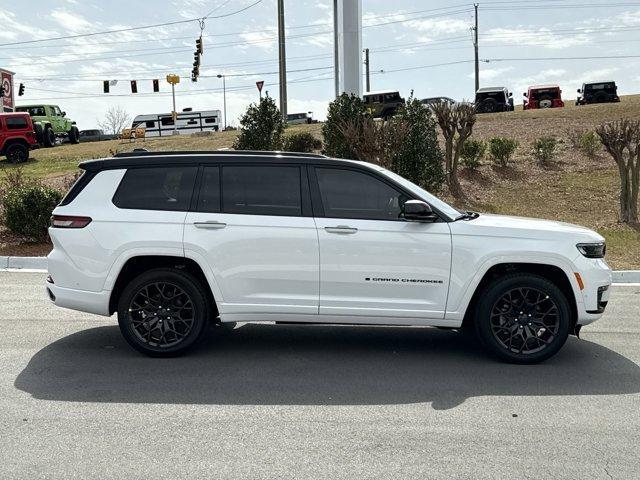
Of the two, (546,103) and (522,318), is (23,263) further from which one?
(546,103)

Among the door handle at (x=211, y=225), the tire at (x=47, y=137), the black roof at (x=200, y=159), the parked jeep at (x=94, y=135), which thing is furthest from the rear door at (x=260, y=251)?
the parked jeep at (x=94, y=135)

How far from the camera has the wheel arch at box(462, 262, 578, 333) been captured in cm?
579

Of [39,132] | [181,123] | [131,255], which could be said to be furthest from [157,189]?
[181,123]

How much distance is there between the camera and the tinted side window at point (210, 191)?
5898 millimetres

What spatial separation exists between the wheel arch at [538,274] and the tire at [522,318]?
0.28ft

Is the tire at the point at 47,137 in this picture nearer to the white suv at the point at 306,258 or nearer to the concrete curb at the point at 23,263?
the concrete curb at the point at 23,263

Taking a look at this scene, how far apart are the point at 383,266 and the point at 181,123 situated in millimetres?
48311

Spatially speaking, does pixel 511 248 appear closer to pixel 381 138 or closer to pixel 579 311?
pixel 579 311

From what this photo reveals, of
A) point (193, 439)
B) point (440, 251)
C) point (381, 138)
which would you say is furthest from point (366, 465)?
point (381, 138)

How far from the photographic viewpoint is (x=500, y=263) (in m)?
5.71

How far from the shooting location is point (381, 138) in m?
15.1

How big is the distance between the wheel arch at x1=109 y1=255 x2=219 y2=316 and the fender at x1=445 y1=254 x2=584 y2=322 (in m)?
2.11

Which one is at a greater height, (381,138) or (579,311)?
(381,138)

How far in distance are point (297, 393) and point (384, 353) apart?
4.42 ft
